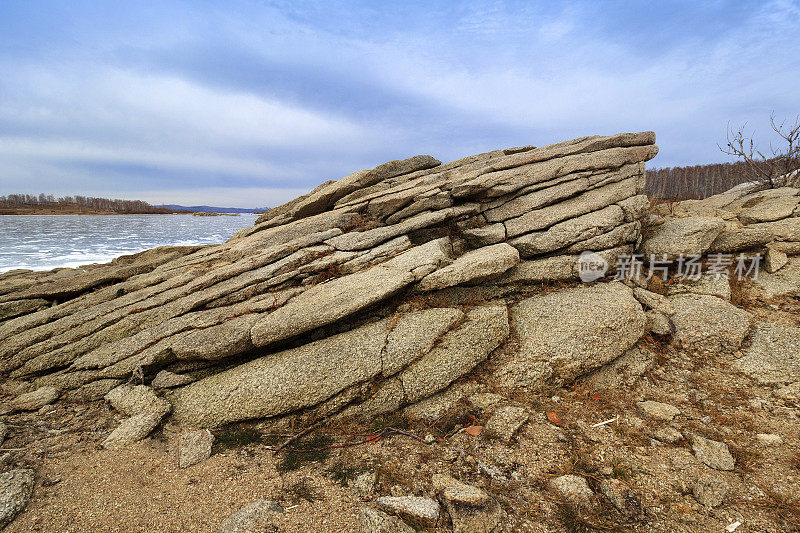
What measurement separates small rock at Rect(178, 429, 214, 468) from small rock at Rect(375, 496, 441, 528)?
4.15m

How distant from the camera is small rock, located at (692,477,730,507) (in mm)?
5801

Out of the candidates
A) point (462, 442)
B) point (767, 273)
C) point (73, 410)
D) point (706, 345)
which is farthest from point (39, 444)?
point (767, 273)

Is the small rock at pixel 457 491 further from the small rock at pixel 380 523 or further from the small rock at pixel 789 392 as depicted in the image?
the small rock at pixel 789 392

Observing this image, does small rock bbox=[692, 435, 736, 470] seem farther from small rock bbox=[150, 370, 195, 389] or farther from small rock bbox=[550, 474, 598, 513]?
small rock bbox=[150, 370, 195, 389]

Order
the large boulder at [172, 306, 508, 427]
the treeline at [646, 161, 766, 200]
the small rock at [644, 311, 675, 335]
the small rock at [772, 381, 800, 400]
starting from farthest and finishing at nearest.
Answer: the treeline at [646, 161, 766, 200]
the small rock at [644, 311, 675, 335]
the small rock at [772, 381, 800, 400]
the large boulder at [172, 306, 508, 427]

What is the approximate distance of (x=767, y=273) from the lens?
1227 cm

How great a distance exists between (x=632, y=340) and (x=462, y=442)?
6.35m

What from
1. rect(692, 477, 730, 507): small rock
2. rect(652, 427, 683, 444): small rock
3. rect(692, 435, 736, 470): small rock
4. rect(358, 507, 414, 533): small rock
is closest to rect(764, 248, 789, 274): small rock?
rect(692, 435, 736, 470): small rock

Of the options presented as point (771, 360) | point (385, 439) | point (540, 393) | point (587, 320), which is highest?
point (587, 320)

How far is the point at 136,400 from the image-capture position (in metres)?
8.52

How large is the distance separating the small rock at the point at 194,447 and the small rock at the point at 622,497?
8194 mm

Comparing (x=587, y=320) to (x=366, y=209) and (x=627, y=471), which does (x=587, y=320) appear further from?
(x=366, y=209)

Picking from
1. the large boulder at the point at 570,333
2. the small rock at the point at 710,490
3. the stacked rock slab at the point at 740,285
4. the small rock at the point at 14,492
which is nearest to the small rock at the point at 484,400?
the large boulder at the point at 570,333

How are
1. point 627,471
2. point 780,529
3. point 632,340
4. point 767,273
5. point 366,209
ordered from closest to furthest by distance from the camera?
point 780,529, point 627,471, point 632,340, point 767,273, point 366,209
